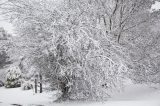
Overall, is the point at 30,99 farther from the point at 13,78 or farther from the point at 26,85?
the point at 13,78

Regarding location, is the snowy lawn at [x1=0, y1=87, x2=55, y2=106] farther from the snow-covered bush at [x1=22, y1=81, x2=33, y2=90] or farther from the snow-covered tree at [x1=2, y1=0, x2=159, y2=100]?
the snow-covered bush at [x1=22, y1=81, x2=33, y2=90]

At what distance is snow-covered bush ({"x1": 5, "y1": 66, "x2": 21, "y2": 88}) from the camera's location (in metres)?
28.6

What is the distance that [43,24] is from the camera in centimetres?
1302

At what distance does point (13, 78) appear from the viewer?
2880cm

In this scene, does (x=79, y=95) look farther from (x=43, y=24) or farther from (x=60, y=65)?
(x=43, y=24)

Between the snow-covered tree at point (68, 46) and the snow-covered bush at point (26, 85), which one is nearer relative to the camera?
the snow-covered tree at point (68, 46)

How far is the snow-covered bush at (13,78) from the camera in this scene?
28641 mm

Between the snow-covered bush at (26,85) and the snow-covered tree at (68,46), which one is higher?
the snow-covered tree at (68,46)

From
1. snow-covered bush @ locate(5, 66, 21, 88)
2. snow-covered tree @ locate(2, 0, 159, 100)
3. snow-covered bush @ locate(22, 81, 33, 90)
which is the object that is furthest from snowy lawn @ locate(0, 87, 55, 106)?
snow-covered bush @ locate(22, 81, 33, 90)

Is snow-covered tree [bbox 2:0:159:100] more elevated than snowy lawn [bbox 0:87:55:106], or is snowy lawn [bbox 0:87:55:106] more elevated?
snow-covered tree [bbox 2:0:159:100]

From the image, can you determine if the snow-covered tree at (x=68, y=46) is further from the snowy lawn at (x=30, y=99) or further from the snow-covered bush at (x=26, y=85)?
the snow-covered bush at (x=26, y=85)

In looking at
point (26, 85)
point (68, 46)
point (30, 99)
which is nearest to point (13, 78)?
point (26, 85)

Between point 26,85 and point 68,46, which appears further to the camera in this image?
point 26,85

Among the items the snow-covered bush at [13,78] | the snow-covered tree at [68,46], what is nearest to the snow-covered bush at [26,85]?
the snow-covered bush at [13,78]
